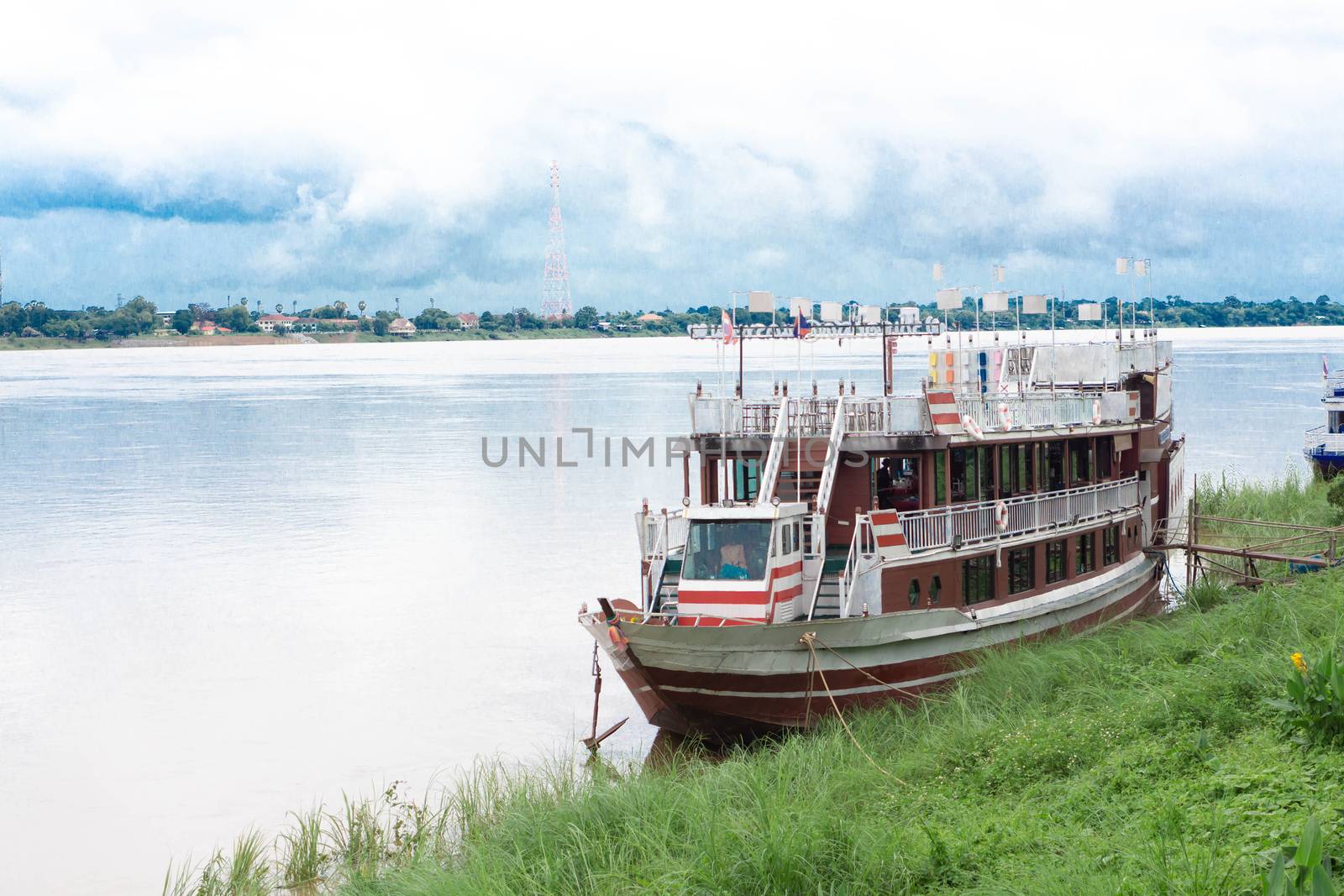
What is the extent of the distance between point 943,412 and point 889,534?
95.0 inches

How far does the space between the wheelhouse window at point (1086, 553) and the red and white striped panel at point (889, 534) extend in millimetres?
6496

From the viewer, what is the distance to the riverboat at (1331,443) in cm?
4575

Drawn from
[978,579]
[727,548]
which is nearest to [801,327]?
[727,548]

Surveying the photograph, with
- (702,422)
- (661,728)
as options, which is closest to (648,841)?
(661,728)

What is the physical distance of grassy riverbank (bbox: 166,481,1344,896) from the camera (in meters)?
11.6

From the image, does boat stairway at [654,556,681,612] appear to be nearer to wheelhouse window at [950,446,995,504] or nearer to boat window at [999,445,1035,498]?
wheelhouse window at [950,446,995,504]

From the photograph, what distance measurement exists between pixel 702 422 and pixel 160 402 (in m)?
101

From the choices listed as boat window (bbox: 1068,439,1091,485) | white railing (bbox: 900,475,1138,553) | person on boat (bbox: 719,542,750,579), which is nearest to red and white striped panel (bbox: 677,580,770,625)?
person on boat (bbox: 719,542,750,579)

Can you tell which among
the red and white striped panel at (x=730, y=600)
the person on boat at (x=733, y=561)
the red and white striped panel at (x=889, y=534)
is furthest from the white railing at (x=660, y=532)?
the red and white striped panel at (x=889, y=534)

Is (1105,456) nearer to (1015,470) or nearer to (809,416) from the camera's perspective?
(1015,470)

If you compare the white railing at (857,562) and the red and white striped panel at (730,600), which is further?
the white railing at (857,562)

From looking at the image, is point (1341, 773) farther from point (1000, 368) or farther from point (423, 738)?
point (1000, 368)

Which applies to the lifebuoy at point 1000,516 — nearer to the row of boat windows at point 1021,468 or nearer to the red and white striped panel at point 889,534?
the row of boat windows at point 1021,468

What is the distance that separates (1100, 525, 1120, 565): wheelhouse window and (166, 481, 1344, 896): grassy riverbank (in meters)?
6.37
